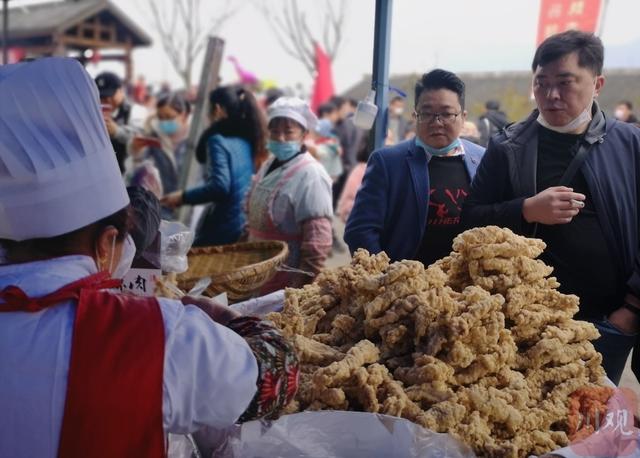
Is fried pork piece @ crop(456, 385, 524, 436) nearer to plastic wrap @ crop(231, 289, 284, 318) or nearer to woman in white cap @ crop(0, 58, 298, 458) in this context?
woman in white cap @ crop(0, 58, 298, 458)

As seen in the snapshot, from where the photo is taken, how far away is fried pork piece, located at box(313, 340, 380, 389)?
1.42 m

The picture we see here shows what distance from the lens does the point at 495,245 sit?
65.1 inches

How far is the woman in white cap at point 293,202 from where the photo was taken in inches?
129

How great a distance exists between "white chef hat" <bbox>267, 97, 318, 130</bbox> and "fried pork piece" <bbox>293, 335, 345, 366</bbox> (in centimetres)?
225

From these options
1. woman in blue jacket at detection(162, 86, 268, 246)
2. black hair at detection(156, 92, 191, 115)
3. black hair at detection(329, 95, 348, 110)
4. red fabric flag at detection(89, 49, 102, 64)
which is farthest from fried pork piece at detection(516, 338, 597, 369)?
red fabric flag at detection(89, 49, 102, 64)

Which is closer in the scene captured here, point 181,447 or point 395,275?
point 181,447

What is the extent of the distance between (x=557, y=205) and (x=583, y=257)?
28cm

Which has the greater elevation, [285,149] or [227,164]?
[285,149]

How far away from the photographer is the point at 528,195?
2.30m

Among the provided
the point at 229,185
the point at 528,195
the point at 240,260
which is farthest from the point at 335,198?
the point at 528,195

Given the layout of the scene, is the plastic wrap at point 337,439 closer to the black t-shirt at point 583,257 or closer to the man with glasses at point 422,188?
the black t-shirt at point 583,257

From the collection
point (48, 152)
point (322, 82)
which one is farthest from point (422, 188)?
point (322, 82)

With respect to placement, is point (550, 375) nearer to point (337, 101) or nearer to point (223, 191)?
point (223, 191)

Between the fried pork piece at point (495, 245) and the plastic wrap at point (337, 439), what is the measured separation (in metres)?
0.55
